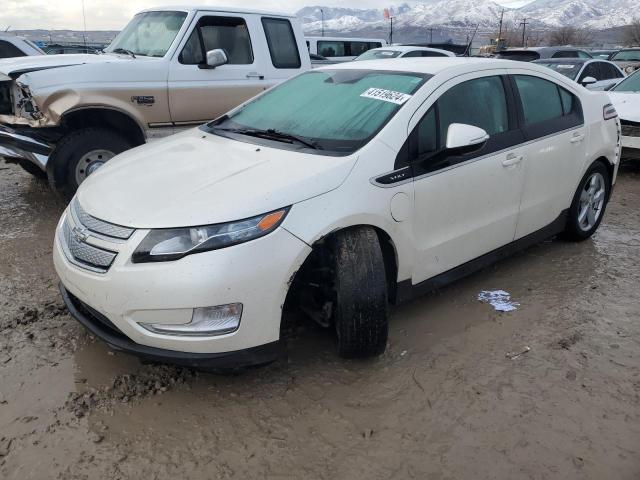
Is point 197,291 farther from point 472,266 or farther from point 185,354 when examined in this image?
point 472,266

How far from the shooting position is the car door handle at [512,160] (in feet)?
12.3

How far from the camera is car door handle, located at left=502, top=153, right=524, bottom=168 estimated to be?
148 inches

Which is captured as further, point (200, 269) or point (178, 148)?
point (178, 148)

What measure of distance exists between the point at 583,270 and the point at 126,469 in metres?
3.69

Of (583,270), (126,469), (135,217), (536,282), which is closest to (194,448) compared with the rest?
(126,469)

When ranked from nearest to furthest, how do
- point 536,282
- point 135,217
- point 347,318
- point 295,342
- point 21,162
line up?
point 135,217, point 347,318, point 295,342, point 536,282, point 21,162

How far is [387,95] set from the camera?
3.45 metres

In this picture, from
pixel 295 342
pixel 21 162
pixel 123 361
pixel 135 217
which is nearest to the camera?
pixel 135 217

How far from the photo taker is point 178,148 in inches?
141

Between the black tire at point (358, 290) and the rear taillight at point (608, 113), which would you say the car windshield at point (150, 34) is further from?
the rear taillight at point (608, 113)

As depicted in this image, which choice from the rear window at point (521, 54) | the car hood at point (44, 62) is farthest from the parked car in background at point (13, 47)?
the rear window at point (521, 54)

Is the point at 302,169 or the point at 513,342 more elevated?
the point at 302,169

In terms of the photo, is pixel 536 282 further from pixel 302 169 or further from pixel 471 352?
pixel 302 169

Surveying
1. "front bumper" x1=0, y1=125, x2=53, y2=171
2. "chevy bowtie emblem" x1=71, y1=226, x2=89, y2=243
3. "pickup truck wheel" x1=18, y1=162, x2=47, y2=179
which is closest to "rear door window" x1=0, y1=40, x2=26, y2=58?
"pickup truck wheel" x1=18, y1=162, x2=47, y2=179
